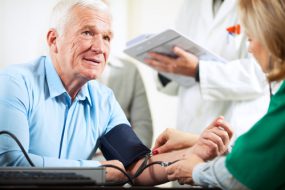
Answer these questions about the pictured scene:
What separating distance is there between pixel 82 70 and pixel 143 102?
664 mm

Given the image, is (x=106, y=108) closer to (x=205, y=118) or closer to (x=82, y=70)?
(x=82, y=70)

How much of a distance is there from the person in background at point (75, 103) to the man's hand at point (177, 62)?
493 millimetres

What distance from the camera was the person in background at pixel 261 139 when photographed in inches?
39.8

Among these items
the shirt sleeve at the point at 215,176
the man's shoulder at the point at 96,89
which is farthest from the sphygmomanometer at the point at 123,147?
the shirt sleeve at the point at 215,176

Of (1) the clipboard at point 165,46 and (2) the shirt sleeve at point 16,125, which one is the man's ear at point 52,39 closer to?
(2) the shirt sleeve at point 16,125

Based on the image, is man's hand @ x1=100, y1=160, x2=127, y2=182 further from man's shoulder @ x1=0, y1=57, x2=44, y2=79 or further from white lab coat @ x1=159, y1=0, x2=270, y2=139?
white lab coat @ x1=159, y1=0, x2=270, y2=139

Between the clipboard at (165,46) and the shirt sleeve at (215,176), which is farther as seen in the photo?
the clipboard at (165,46)

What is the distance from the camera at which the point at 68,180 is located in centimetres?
97

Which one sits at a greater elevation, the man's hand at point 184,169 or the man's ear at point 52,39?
the man's ear at point 52,39

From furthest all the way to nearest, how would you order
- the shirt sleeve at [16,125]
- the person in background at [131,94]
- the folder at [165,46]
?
the person in background at [131,94]
the folder at [165,46]
the shirt sleeve at [16,125]

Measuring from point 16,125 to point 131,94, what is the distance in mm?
841

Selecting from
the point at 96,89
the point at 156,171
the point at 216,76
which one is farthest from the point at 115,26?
the point at 156,171

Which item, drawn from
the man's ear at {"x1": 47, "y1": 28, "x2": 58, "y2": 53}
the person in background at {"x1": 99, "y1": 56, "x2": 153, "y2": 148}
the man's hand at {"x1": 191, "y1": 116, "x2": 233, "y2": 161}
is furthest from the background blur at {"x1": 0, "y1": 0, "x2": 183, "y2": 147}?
the man's hand at {"x1": 191, "y1": 116, "x2": 233, "y2": 161}

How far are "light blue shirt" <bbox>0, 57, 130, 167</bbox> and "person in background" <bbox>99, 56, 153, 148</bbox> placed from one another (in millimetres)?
488
